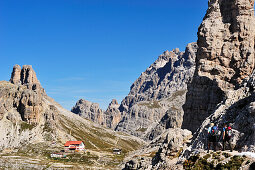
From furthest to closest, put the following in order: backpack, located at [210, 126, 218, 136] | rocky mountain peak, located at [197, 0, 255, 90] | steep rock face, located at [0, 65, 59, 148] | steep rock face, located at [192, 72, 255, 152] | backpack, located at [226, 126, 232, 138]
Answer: steep rock face, located at [0, 65, 59, 148]
rocky mountain peak, located at [197, 0, 255, 90]
backpack, located at [210, 126, 218, 136]
backpack, located at [226, 126, 232, 138]
steep rock face, located at [192, 72, 255, 152]

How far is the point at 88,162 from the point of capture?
14200 centimetres

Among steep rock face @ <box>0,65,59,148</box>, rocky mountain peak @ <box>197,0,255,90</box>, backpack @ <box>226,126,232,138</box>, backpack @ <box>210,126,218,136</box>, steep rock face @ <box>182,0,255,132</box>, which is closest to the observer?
backpack @ <box>226,126,232,138</box>

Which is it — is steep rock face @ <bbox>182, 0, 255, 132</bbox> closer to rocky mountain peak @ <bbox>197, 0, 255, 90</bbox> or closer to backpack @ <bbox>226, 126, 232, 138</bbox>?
rocky mountain peak @ <bbox>197, 0, 255, 90</bbox>

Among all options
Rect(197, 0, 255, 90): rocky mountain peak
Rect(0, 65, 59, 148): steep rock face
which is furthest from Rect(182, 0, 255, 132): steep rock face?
Rect(0, 65, 59, 148): steep rock face

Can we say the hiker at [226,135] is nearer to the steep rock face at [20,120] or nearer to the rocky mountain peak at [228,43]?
the rocky mountain peak at [228,43]

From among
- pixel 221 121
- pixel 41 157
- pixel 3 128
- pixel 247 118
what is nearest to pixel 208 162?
pixel 247 118

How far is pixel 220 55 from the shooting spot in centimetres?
9750

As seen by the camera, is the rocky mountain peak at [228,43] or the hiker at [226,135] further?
the rocky mountain peak at [228,43]

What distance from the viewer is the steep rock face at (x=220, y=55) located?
93.3 m

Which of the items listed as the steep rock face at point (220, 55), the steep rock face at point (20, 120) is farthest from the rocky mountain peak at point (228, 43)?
the steep rock face at point (20, 120)

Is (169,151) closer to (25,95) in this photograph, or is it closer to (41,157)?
(41,157)

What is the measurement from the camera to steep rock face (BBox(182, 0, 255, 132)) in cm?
9334

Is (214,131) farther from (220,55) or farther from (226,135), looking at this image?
(220,55)

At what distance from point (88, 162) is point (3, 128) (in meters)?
72.5
